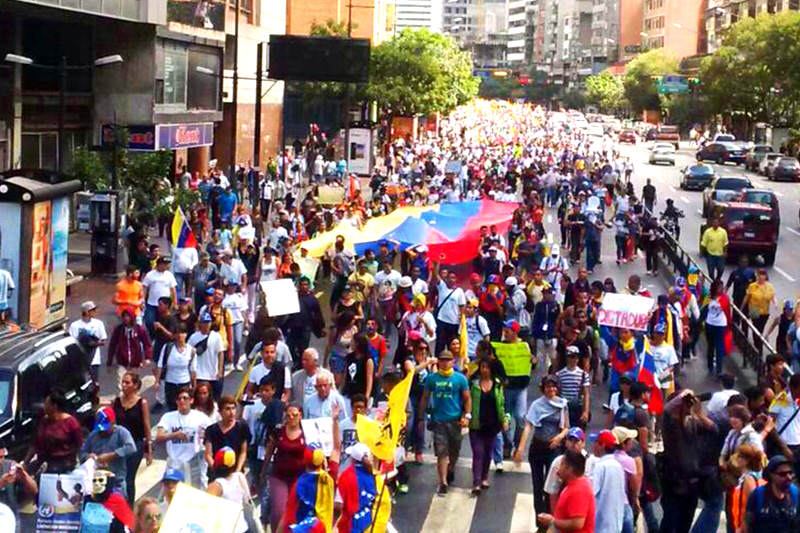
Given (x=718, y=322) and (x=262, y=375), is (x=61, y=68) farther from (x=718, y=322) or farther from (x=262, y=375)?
(x=262, y=375)

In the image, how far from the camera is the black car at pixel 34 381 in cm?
1211

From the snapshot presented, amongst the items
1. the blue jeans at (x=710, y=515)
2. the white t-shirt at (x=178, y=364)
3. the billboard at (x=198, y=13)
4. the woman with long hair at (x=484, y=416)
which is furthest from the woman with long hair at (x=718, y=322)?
the billboard at (x=198, y=13)

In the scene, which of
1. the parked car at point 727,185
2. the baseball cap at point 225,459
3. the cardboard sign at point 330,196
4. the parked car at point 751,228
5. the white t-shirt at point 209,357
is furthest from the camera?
the parked car at point 727,185

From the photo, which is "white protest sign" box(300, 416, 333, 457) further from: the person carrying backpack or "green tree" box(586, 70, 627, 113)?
"green tree" box(586, 70, 627, 113)

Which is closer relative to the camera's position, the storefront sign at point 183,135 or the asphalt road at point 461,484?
the asphalt road at point 461,484

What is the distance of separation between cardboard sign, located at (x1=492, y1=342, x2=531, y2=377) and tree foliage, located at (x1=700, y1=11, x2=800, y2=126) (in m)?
67.5

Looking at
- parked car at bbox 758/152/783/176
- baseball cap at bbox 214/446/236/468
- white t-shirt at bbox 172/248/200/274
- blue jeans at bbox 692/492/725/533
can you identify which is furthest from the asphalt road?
parked car at bbox 758/152/783/176

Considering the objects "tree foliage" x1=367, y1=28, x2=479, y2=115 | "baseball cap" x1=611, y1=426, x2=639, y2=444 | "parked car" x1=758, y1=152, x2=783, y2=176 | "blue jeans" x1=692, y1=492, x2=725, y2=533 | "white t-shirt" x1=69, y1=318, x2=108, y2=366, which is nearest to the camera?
"baseball cap" x1=611, y1=426, x2=639, y2=444

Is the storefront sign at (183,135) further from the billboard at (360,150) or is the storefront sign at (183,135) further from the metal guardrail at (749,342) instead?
the metal guardrail at (749,342)

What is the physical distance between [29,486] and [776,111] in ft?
268

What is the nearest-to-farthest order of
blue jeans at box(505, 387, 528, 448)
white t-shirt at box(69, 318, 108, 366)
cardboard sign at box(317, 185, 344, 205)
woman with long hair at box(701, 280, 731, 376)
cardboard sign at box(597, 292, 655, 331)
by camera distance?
blue jeans at box(505, 387, 528, 448), white t-shirt at box(69, 318, 108, 366), cardboard sign at box(597, 292, 655, 331), woman with long hair at box(701, 280, 731, 376), cardboard sign at box(317, 185, 344, 205)

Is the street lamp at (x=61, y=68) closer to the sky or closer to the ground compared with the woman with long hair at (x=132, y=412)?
closer to the sky

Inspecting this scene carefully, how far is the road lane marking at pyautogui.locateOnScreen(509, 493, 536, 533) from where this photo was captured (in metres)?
12.6

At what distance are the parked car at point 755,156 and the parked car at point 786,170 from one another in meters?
6.24
